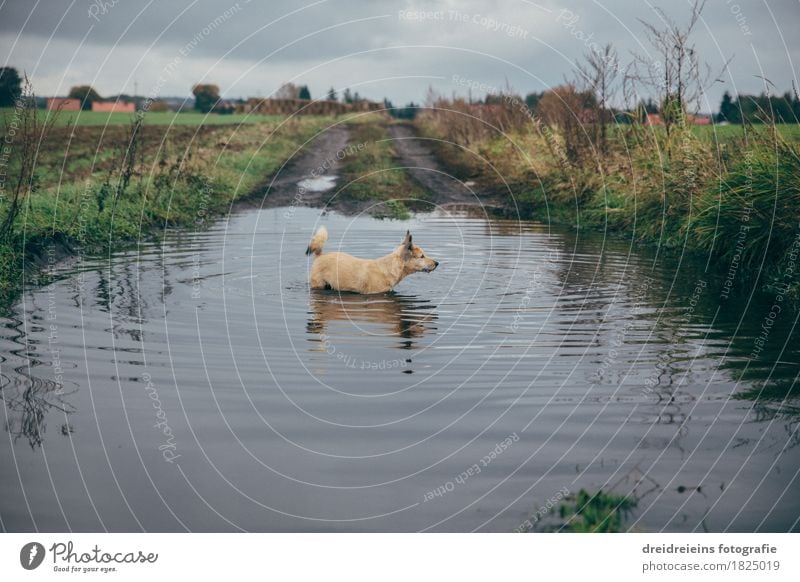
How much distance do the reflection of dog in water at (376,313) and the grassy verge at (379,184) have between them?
35.3ft

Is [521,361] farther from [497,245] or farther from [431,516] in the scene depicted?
[497,245]

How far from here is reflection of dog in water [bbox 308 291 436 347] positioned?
1092cm

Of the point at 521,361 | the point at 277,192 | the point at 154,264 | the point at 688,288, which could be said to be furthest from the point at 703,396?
the point at 277,192

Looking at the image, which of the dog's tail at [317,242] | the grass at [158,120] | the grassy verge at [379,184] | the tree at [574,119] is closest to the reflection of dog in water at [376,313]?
the dog's tail at [317,242]

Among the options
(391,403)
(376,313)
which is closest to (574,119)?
(376,313)

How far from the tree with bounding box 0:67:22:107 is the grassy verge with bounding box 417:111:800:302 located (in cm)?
1005

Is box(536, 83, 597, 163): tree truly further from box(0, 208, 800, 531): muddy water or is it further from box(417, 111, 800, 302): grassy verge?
box(0, 208, 800, 531): muddy water

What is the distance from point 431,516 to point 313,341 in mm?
4780

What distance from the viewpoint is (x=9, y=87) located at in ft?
35.6

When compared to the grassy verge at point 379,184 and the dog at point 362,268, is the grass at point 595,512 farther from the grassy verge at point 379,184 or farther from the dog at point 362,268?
the grassy verge at point 379,184

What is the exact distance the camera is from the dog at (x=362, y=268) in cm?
1308

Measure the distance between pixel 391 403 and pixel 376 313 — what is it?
398 cm

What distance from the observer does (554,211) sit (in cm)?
2409

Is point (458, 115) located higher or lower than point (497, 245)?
higher
